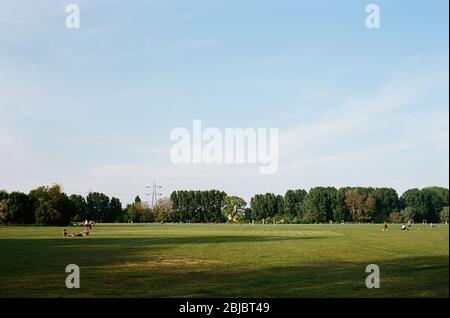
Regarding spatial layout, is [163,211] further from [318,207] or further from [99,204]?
[318,207]

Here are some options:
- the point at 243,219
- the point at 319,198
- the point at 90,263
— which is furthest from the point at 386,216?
the point at 90,263

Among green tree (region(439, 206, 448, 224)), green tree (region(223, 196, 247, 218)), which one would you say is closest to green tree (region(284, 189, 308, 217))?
green tree (region(223, 196, 247, 218))

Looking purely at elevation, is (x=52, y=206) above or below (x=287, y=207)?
above

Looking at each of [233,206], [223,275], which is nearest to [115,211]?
[233,206]

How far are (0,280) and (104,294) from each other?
519cm

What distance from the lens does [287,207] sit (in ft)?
581

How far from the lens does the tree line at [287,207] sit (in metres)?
159

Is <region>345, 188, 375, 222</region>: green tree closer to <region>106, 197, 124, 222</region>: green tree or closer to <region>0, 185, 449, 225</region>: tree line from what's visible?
<region>0, 185, 449, 225</region>: tree line

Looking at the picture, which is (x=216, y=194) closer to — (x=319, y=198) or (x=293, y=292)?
(x=319, y=198)

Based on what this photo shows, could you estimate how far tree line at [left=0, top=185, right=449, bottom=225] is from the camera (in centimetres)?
15912

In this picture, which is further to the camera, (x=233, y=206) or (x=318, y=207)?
(x=233, y=206)
